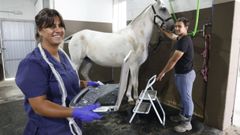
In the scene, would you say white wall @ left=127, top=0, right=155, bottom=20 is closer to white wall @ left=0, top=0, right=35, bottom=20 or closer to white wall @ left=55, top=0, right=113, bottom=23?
white wall @ left=55, top=0, right=113, bottom=23

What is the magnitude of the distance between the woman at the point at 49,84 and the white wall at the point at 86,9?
3101mm

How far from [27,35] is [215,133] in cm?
592

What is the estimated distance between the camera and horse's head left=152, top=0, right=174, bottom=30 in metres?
2.71

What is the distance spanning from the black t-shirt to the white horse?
0.79m

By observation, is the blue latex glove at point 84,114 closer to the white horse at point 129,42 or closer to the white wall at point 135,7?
the white horse at point 129,42

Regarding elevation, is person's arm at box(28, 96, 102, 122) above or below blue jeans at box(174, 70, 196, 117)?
above

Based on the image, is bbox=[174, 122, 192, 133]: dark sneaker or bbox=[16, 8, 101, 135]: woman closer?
bbox=[16, 8, 101, 135]: woman

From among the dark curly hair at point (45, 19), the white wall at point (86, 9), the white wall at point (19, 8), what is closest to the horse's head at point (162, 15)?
the white wall at point (86, 9)

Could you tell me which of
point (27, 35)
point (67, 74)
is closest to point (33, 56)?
point (67, 74)

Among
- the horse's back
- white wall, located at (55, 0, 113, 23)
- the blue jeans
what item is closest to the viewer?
the blue jeans

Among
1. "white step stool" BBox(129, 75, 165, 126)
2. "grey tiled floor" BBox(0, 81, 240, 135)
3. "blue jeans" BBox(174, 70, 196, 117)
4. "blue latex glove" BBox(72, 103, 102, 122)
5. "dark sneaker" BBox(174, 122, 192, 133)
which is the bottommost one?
"grey tiled floor" BBox(0, 81, 240, 135)

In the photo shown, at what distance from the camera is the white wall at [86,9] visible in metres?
3.87

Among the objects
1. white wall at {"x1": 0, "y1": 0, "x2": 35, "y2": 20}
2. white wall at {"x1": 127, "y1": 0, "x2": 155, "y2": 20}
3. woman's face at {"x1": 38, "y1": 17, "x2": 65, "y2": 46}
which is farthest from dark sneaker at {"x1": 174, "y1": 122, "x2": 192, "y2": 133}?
white wall at {"x1": 0, "y1": 0, "x2": 35, "y2": 20}

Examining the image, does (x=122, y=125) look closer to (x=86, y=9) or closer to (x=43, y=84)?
(x=43, y=84)
